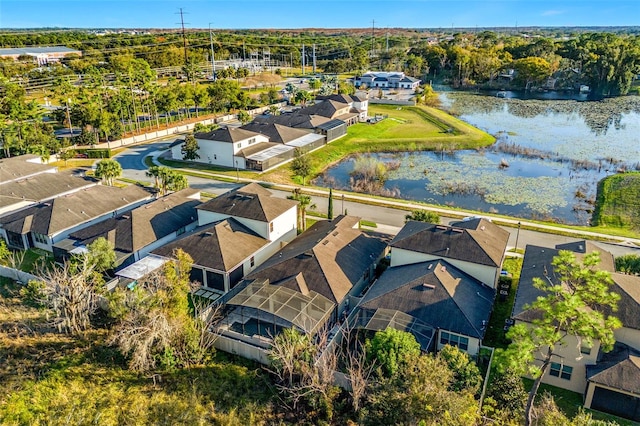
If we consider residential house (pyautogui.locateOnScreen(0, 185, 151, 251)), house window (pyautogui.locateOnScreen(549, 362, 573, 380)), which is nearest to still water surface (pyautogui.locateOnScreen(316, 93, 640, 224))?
residential house (pyautogui.locateOnScreen(0, 185, 151, 251))

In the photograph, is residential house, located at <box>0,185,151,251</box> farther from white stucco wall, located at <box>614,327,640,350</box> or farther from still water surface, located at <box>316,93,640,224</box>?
white stucco wall, located at <box>614,327,640,350</box>

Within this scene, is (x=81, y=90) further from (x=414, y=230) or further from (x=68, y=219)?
(x=414, y=230)

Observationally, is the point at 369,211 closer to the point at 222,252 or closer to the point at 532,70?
the point at 222,252

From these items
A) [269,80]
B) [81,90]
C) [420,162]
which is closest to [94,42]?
[269,80]

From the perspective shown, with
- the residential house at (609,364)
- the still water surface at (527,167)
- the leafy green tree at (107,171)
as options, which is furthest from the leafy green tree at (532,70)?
the residential house at (609,364)

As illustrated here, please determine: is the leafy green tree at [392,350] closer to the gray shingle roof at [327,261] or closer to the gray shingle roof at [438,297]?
the gray shingle roof at [438,297]

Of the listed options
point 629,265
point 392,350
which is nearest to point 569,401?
point 392,350
